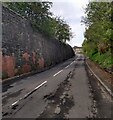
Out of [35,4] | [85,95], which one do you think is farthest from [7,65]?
[35,4]

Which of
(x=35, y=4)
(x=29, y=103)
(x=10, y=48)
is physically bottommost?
(x=29, y=103)

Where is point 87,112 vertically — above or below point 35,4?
below

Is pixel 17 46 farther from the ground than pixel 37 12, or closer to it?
closer to it

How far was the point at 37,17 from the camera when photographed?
145 ft

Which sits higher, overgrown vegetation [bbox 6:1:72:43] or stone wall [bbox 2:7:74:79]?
overgrown vegetation [bbox 6:1:72:43]

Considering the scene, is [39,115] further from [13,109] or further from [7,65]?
[7,65]

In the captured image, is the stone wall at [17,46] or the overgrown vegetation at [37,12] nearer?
the stone wall at [17,46]

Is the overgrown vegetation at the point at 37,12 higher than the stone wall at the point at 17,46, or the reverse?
the overgrown vegetation at the point at 37,12

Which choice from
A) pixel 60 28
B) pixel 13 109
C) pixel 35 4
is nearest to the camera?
pixel 13 109

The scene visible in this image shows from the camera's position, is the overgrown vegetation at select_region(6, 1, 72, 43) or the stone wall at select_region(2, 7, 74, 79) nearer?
the stone wall at select_region(2, 7, 74, 79)

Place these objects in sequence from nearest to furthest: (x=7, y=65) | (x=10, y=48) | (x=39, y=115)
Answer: (x=39, y=115)
(x=7, y=65)
(x=10, y=48)

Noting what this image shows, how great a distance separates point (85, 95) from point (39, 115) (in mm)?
4507

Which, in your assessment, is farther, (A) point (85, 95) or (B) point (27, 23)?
(B) point (27, 23)

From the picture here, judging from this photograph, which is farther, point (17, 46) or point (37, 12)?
point (37, 12)
